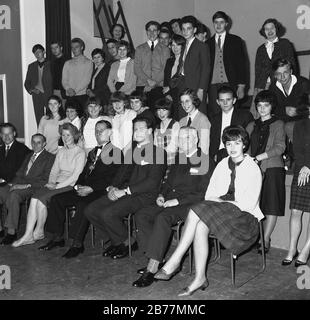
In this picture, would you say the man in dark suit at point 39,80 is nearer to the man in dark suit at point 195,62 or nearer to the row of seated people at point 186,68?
the row of seated people at point 186,68

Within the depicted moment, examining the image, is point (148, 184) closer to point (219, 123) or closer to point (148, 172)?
point (148, 172)

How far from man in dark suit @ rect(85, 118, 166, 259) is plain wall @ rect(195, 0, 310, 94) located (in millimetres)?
4337

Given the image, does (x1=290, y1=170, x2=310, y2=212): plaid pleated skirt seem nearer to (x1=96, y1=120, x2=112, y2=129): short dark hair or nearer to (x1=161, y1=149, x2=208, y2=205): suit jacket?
(x1=161, y1=149, x2=208, y2=205): suit jacket

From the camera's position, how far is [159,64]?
5055 mm

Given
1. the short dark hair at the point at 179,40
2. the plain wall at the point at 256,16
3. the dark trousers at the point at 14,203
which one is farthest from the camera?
the plain wall at the point at 256,16

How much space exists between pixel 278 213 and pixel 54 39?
14.0 ft

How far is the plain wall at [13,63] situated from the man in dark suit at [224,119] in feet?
12.1

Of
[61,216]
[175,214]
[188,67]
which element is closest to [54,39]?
[188,67]

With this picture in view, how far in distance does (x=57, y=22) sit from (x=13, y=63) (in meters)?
0.94

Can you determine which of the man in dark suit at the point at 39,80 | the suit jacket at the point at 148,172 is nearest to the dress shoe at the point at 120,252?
the suit jacket at the point at 148,172

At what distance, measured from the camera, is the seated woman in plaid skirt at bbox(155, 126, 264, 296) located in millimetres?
3035

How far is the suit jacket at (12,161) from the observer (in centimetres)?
498

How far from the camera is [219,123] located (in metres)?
4.00

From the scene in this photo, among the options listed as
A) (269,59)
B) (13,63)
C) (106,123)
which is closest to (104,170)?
(106,123)
